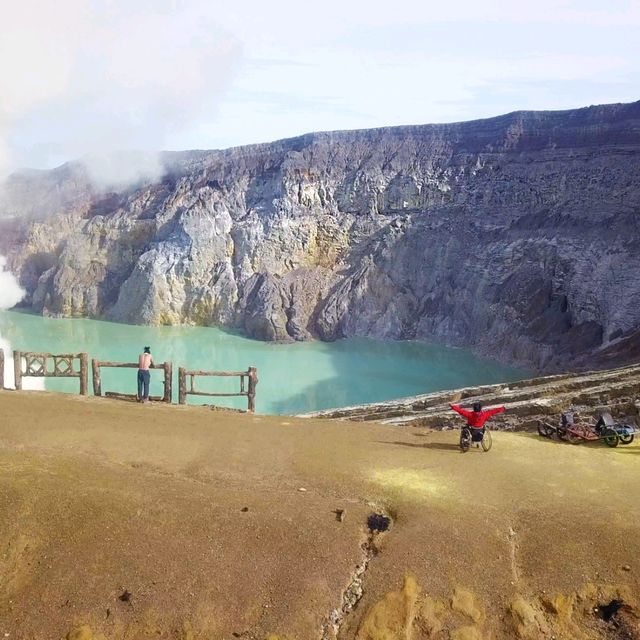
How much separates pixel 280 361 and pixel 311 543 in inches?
1047

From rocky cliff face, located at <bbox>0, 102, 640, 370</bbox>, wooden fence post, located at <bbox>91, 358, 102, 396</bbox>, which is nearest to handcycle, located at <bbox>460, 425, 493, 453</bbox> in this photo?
wooden fence post, located at <bbox>91, 358, 102, 396</bbox>

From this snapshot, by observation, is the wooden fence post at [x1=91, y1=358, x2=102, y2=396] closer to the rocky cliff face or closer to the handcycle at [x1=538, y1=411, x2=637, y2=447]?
the handcycle at [x1=538, y1=411, x2=637, y2=447]

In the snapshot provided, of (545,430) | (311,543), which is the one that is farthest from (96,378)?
(545,430)

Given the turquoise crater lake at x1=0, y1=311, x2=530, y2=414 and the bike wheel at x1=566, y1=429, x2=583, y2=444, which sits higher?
the bike wheel at x1=566, y1=429, x2=583, y2=444

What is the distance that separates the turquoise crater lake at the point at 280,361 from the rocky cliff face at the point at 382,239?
6.17 feet

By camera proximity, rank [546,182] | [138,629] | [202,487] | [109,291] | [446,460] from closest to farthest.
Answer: [138,629], [202,487], [446,460], [546,182], [109,291]

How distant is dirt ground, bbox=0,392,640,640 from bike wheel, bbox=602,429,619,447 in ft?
3.38

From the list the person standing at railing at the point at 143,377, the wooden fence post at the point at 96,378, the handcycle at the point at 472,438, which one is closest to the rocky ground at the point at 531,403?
the handcycle at the point at 472,438

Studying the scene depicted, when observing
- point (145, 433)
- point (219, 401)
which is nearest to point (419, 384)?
point (219, 401)

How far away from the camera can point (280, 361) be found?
114 feet

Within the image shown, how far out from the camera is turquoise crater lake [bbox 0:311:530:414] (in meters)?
26.8

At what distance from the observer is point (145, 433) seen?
40.4 feet

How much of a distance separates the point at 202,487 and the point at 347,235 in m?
37.2

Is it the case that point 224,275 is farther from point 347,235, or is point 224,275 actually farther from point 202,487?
point 202,487
